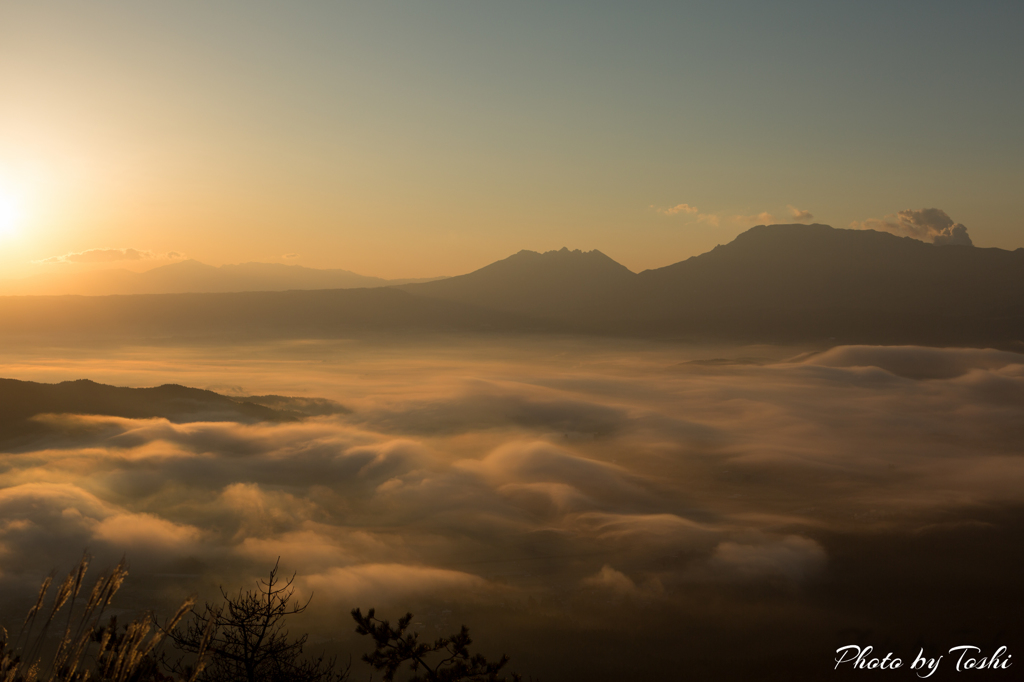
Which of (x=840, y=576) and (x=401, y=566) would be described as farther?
(x=401, y=566)

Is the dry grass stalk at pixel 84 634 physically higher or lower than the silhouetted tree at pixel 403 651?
higher

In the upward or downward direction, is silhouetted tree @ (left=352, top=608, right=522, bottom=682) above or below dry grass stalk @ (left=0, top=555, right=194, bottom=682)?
below

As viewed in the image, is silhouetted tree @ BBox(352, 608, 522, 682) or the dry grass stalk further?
silhouetted tree @ BBox(352, 608, 522, 682)

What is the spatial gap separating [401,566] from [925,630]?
130549 millimetres

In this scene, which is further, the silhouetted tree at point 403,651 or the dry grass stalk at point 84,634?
the silhouetted tree at point 403,651

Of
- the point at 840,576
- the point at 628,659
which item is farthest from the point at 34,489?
the point at 840,576

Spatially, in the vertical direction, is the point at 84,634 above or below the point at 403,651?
above

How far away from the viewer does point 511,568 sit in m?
195

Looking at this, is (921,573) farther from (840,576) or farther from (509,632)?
(509,632)

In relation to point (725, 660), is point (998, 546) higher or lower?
higher

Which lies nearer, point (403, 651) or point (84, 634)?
point (84, 634)

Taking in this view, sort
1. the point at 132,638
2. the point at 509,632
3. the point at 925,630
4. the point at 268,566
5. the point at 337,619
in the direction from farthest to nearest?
the point at 268,566, the point at 337,619, the point at 509,632, the point at 925,630, the point at 132,638

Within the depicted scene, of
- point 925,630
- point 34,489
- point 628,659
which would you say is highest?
point 34,489

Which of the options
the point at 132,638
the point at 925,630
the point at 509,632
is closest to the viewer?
the point at 132,638
